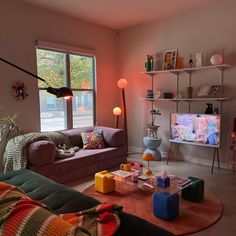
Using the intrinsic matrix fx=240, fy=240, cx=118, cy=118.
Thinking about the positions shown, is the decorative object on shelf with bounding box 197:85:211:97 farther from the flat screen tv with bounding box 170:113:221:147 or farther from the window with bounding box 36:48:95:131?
the window with bounding box 36:48:95:131

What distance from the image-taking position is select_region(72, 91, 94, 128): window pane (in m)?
5.01

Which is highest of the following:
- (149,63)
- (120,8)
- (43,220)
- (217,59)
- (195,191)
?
(120,8)

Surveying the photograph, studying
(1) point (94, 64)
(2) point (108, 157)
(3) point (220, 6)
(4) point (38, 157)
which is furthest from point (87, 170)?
(3) point (220, 6)

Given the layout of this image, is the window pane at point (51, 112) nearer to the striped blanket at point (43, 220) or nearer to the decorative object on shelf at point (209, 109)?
the decorative object on shelf at point (209, 109)

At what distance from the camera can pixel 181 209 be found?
270 cm

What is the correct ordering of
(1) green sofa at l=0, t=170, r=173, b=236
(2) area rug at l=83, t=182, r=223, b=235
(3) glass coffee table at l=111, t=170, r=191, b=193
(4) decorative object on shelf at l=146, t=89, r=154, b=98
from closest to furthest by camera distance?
(1) green sofa at l=0, t=170, r=173, b=236, (2) area rug at l=83, t=182, r=223, b=235, (3) glass coffee table at l=111, t=170, r=191, b=193, (4) decorative object on shelf at l=146, t=89, r=154, b=98

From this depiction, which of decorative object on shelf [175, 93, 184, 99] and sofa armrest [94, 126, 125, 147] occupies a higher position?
decorative object on shelf [175, 93, 184, 99]

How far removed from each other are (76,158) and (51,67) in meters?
1.89

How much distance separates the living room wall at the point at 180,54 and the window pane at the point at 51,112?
5.52 ft

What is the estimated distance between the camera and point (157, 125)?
17.0 feet

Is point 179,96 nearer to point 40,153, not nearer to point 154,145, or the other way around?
point 154,145

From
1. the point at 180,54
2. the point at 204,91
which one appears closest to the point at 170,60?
the point at 180,54

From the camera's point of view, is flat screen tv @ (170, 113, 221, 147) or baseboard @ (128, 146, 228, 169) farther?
baseboard @ (128, 146, 228, 169)

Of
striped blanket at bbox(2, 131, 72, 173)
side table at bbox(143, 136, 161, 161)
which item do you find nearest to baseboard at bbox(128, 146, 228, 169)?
side table at bbox(143, 136, 161, 161)
